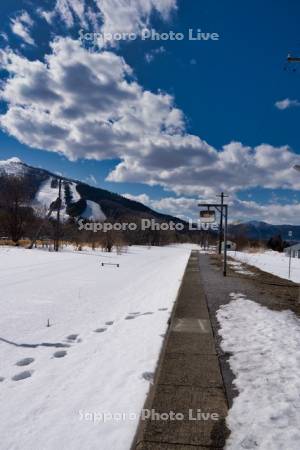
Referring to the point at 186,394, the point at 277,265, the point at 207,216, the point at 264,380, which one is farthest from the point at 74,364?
the point at 207,216

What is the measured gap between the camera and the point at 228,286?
12.6 metres

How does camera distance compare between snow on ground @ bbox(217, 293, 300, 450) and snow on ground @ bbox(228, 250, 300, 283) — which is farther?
snow on ground @ bbox(228, 250, 300, 283)

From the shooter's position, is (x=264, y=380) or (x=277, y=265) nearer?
(x=264, y=380)

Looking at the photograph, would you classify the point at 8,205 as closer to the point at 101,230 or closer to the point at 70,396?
the point at 101,230

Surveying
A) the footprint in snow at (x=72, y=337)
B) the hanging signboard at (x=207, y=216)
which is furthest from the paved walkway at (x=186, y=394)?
the hanging signboard at (x=207, y=216)

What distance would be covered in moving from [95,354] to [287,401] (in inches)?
110

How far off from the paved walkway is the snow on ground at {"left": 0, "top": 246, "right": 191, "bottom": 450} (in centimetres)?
18

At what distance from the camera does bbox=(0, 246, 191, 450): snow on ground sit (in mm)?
3104

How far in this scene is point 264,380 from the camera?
13.4ft

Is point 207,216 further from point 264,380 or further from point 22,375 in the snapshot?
point 22,375

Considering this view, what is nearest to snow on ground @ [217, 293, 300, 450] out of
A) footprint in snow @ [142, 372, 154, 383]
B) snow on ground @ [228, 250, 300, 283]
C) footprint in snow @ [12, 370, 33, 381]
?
footprint in snow @ [142, 372, 154, 383]

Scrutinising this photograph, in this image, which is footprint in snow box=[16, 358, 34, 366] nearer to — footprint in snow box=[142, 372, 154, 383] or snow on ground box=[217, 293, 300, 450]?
footprint in snow box=[142, 372, 154, 383]

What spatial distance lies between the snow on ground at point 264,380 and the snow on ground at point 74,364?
3.49 feet

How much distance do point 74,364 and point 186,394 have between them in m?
1.77
